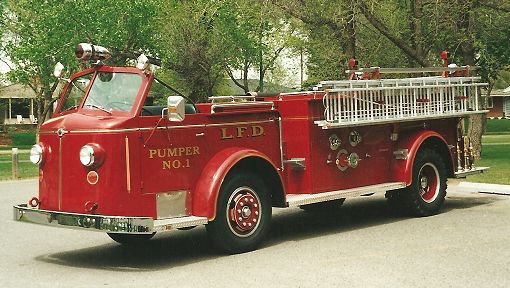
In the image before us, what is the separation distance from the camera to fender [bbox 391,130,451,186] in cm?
1095

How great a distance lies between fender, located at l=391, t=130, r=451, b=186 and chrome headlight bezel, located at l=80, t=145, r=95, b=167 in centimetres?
470

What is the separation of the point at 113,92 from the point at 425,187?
5.16 metres

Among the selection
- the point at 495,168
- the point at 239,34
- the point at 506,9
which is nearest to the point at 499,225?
the point at 495,168

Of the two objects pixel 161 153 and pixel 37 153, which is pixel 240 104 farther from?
pixel 37 153

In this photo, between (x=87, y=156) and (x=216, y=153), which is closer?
(x=87, y=156)

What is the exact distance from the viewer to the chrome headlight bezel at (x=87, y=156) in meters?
8.12

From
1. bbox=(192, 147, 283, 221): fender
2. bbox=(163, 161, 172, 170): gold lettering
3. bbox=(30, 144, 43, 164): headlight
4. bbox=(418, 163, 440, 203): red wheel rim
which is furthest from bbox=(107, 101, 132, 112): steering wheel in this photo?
bbox=(418, 163, 440, 203): red wheel rim

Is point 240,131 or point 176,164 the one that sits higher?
point 240,131

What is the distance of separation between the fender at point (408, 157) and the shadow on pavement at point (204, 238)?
715mm

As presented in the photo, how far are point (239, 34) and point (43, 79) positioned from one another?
9768mm

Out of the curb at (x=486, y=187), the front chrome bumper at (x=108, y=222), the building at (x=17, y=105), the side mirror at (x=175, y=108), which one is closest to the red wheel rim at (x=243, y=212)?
the front chrome bumper at (x=108, y=222)

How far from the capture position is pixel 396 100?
10906 millimetres

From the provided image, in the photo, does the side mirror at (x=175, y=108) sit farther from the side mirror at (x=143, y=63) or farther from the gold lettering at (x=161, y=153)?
the side mirror at (x=143, y=63)

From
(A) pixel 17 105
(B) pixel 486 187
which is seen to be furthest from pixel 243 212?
(A) pixel 17 105
